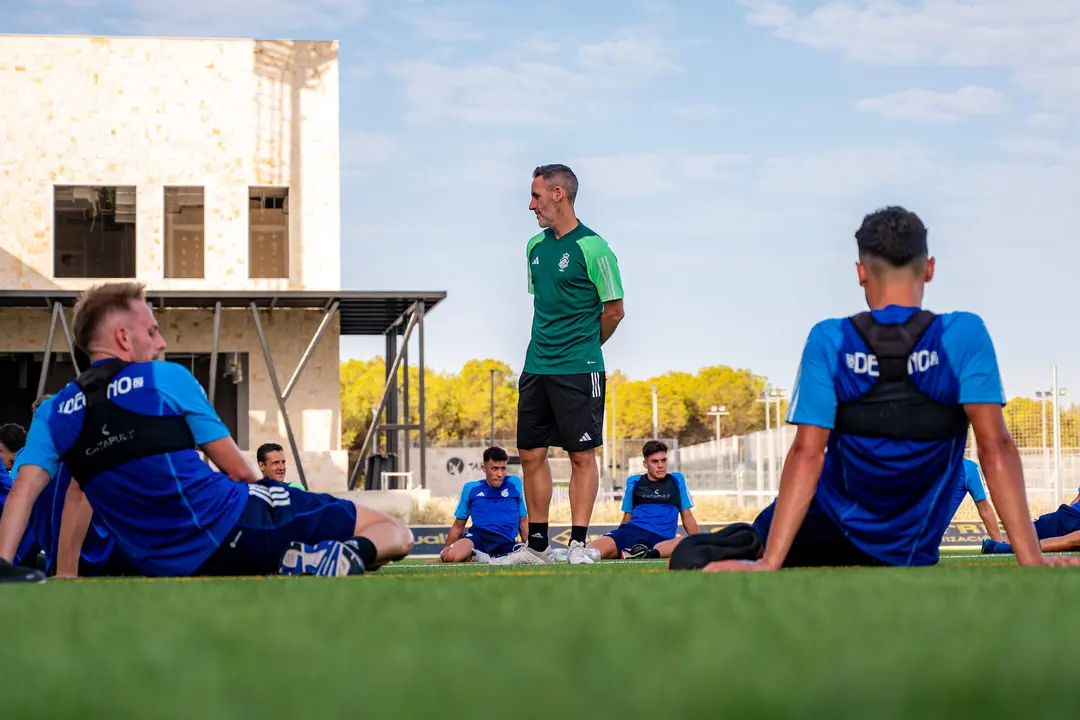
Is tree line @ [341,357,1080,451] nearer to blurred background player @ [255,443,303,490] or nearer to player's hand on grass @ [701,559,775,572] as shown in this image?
blurred background player @ [255,443,303,490]

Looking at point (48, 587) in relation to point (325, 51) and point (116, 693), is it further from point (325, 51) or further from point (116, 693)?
point (325, 51)

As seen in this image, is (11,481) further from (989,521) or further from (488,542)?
(989,521)

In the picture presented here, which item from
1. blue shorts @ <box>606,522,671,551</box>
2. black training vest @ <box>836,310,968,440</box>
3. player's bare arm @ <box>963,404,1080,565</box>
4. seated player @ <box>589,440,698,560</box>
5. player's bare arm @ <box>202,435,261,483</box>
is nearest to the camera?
player's bare arm @ <box>963,404,1080,565</box>

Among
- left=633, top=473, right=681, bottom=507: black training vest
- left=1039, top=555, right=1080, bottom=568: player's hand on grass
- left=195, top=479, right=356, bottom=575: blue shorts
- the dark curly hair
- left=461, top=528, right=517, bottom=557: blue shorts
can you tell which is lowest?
left=461, top=528, right=517, bottom=557: blue shorts

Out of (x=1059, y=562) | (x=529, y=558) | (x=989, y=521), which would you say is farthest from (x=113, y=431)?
(x=989, y=521)

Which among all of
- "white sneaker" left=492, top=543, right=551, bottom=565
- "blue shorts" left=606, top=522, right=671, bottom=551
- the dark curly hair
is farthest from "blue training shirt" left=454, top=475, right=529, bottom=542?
the dark curly hair

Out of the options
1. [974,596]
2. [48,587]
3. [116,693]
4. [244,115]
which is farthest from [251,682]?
[244,115]

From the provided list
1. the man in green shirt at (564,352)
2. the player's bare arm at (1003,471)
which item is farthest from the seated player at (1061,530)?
the player's bare arm at (1003,471)

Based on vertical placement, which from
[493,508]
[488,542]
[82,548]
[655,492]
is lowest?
[488,542]

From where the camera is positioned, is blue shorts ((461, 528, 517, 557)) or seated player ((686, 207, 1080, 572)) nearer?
seated player ((686, 207, 1080, 572))

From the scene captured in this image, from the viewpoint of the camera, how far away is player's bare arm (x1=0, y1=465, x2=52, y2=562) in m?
4.39

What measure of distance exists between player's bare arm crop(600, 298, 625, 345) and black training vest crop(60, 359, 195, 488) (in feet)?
12.0

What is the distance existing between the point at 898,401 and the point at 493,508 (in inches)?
313

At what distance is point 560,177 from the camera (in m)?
7.82
